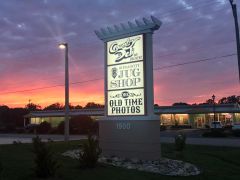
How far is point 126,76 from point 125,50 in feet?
3.86

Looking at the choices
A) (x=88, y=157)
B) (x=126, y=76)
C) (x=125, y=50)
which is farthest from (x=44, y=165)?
(x=125, y=50)

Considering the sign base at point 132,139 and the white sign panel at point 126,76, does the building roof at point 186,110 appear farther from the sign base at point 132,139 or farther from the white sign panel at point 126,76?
the sign base at point 132,139

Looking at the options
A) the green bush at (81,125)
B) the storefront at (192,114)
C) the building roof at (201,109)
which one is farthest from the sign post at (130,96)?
the building roof at (201,109)

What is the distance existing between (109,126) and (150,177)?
5222 mm

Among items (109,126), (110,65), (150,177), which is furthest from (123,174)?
(110,65)

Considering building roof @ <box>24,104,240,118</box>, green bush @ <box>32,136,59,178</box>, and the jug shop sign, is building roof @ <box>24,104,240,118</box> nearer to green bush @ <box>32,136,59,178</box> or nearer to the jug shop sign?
the jug shop sign

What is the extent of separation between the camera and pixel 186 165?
15609 mm

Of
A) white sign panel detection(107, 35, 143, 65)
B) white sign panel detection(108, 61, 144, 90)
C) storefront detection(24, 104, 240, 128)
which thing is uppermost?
white sign panel detection(107, 35, 143, 65)

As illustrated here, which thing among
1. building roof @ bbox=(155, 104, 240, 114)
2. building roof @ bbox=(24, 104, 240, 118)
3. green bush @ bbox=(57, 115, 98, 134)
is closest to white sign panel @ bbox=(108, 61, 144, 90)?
green bush @ bbox=(57, 115, 98, 134)

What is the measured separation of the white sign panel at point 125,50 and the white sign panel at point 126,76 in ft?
0.86

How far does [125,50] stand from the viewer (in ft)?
58.6

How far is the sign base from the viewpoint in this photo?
1633 cm

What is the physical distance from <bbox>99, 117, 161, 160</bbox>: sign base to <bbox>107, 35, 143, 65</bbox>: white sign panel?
107 inches

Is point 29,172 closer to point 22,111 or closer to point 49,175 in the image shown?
point 49,175
